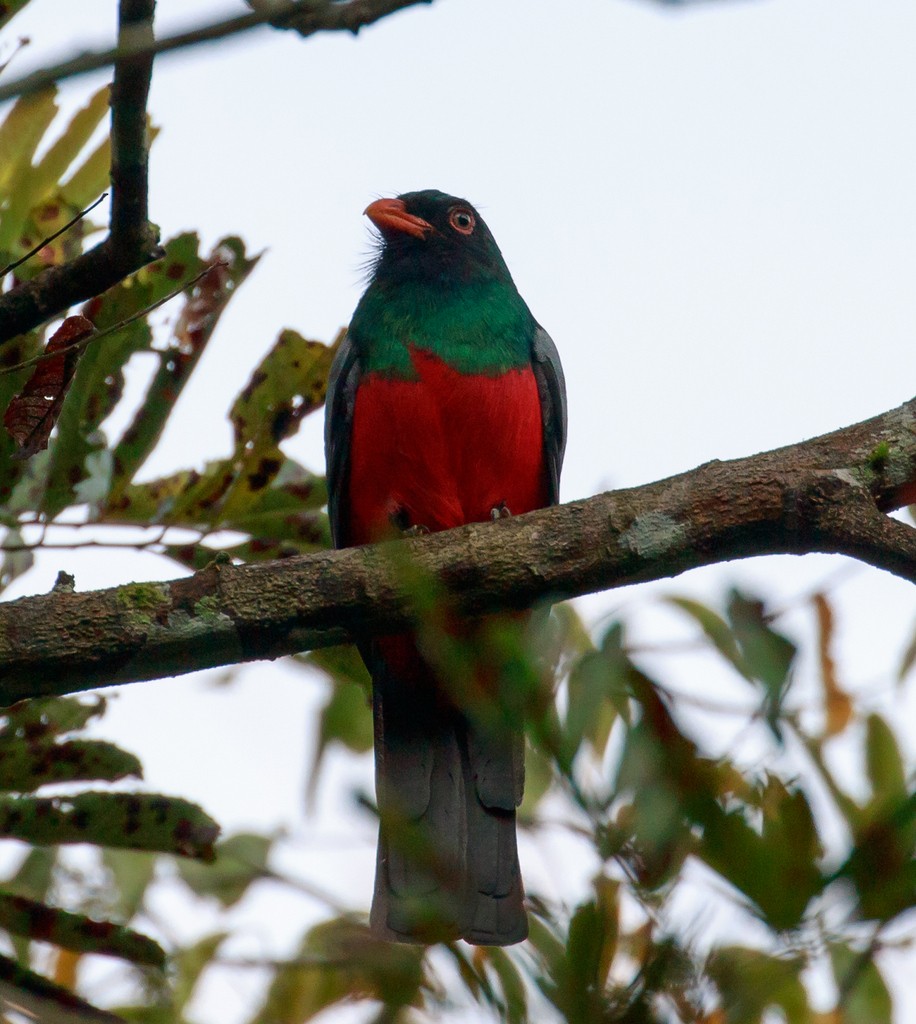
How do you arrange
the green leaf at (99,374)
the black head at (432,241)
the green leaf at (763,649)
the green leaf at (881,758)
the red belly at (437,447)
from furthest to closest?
the black head at (432,241) → the red belly at (437,447) → the green leaf at (99,374) → the green leaf at (881,758) → the green leaf at (763,649)

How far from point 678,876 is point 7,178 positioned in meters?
3.38

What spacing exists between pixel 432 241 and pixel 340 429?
42.1 inches

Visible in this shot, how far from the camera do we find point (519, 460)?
5.06 meters

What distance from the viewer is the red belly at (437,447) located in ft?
16.2

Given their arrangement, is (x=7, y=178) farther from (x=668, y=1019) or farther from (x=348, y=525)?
(x=668, y=1019)

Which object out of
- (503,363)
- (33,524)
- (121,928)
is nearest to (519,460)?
(503,363)

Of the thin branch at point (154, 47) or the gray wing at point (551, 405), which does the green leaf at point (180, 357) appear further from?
the thin branch at point (154, 47)

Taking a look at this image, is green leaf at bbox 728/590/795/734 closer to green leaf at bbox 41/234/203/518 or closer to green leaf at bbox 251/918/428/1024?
green leaf at bbox 251/918/428/1024

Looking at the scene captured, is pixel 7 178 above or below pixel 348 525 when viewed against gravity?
above

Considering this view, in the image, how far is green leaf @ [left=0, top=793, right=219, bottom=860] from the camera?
11.2 ft

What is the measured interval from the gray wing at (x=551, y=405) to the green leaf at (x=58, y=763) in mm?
2153

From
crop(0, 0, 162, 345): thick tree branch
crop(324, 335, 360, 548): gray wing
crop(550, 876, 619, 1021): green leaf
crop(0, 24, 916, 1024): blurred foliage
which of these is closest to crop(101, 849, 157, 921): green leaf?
crop(0, 24, 916, 1024): blurred foliage

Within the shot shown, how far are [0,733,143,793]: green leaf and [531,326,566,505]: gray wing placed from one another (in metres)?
2.15

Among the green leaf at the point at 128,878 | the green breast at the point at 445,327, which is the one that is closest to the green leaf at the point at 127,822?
the green leaf at the point at 128,878
